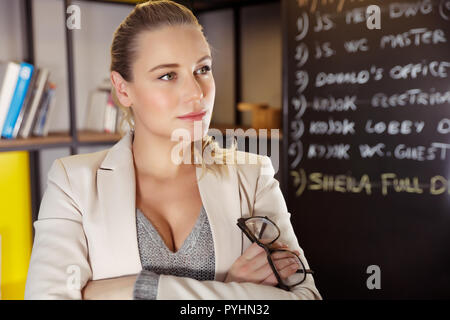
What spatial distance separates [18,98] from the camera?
1.46 m

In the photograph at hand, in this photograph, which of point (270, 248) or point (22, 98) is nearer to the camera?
point (270, 248)

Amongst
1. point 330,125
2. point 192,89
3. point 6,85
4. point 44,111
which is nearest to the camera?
point 192,89

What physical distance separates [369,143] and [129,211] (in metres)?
1.05

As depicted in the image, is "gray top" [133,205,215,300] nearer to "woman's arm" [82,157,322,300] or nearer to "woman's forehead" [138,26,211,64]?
"woman's arm" [82,157,322,300]

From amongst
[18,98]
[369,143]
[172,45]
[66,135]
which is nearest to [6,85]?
[18,98]

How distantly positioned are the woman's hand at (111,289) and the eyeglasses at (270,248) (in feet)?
0.68

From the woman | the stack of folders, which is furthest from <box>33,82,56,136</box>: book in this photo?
the woman

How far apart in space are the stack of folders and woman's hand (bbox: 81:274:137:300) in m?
0.90

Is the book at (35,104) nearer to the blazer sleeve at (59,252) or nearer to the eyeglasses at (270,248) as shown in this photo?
the blazer sleeve at (59,252)

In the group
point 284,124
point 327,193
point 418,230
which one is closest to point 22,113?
point 284,124

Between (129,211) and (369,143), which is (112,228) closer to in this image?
(129,211)

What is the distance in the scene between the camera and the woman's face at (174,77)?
→ 0.74 m

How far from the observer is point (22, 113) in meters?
1.49

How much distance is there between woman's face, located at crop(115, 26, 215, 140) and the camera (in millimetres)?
743
